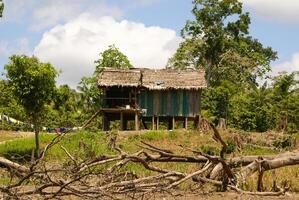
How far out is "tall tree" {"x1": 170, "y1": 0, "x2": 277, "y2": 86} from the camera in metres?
39.5

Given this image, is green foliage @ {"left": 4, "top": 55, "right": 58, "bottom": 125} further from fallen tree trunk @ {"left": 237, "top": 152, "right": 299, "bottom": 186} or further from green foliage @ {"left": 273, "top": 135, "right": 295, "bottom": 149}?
fallen tree trunk @ {"left": 237, "top": 152, "right": 299, "bottom": 186}

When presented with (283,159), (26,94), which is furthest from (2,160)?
(26,94)

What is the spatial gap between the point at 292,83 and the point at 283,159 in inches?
1041

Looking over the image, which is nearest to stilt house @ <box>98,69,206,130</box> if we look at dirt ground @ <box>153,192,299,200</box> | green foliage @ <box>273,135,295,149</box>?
green foliage @ <box>273,135,295,149</box>

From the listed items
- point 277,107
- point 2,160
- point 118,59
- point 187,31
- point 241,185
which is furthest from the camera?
point 187,31

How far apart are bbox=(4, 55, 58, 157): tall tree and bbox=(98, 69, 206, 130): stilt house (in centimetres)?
731

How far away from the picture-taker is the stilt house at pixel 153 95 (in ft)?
99.4

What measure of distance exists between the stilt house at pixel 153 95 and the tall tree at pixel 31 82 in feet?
24.0

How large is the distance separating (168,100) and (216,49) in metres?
10.6

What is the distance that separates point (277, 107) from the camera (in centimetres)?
3111

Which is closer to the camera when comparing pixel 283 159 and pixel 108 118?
pixel 283 159

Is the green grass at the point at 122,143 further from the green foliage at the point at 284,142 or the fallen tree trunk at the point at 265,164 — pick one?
the fallen tree trunk at the point at 265,164

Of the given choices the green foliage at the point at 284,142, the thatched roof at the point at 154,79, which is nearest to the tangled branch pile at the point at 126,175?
the green foliage at the point at 284,142

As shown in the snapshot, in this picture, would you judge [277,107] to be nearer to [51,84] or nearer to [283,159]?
[51,84]
